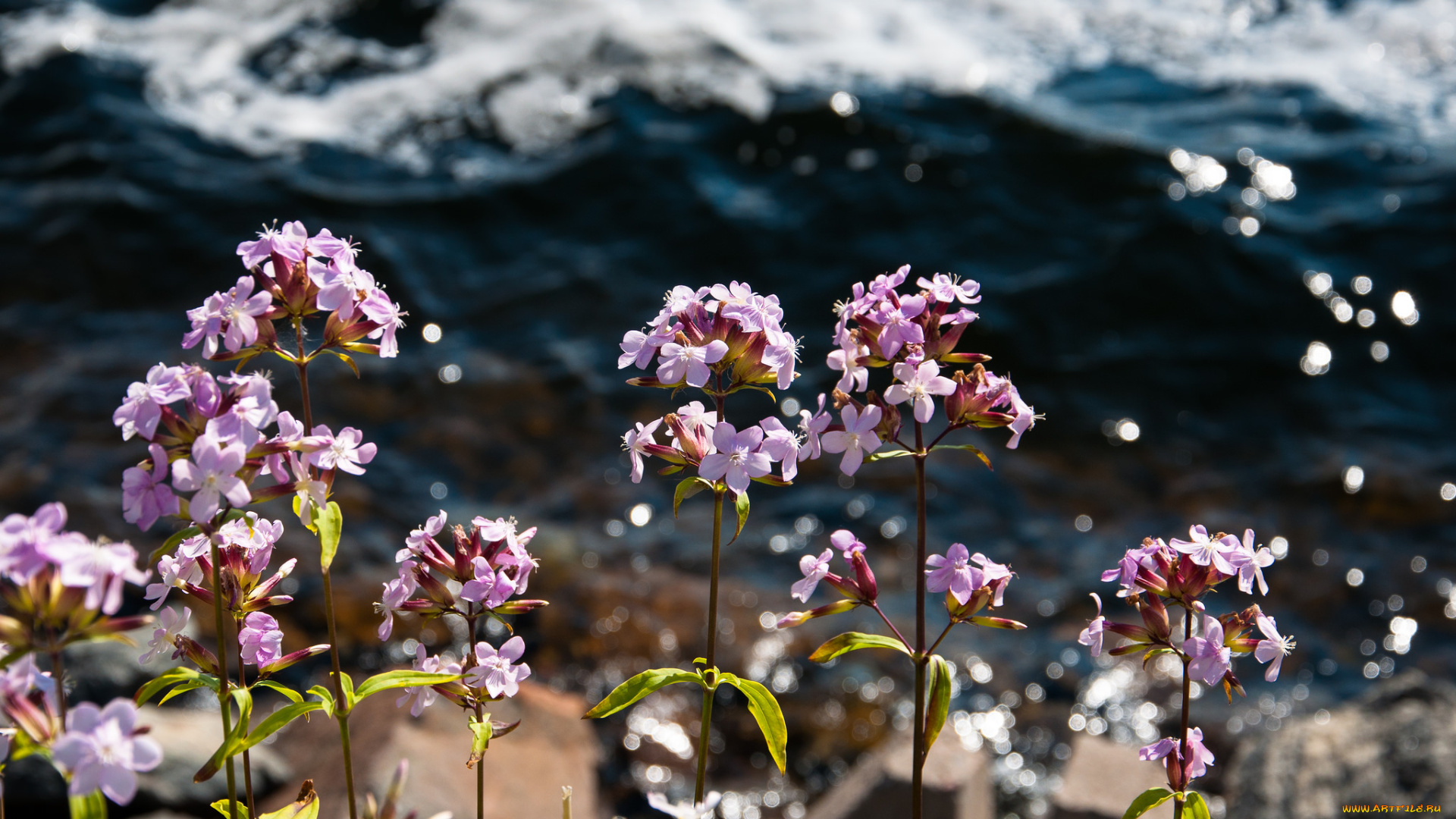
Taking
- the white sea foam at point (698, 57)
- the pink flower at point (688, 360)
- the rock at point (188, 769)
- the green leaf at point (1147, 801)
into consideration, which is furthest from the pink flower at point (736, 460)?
the white sea foam at point (698, 57)

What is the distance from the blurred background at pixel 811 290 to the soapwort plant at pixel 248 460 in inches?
122

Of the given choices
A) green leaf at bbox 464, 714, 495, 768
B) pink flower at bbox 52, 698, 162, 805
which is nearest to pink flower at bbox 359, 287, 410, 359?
green leaf at bbox 464, 714, 495, 768

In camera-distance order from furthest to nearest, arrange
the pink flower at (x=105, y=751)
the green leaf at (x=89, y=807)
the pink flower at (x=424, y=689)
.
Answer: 1. the pink flower at (x=424, y=689)
2. the green leaf at (x=89, y=807)
3. the pink flower at (x=105, y=751)

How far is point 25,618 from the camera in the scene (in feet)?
4.55

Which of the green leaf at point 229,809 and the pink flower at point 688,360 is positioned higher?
the pink flower at point 688,360

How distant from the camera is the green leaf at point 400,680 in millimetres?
1836

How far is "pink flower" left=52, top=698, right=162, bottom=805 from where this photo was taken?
4.13ft

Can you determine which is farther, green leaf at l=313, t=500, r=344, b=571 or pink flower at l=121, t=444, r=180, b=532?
green leaf at l=313, t=500, r=344, b=571

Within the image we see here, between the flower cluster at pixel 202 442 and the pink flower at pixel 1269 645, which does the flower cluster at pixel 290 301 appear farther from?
the pink flower at pixel 1269 645

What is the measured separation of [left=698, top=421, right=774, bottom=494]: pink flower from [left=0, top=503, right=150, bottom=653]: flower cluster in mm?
869

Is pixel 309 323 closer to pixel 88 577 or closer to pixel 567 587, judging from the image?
pixel 88 577

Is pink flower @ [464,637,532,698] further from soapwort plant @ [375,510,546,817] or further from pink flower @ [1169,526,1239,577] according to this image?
pink flower @ [1169,526,1239,577]

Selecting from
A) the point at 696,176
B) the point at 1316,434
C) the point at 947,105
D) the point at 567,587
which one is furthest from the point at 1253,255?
the point at 567,587

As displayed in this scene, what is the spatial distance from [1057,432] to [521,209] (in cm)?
577
